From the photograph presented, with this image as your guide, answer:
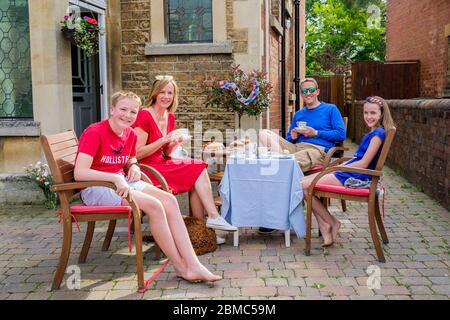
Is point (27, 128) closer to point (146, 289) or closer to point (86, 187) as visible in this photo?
point (86, 187)

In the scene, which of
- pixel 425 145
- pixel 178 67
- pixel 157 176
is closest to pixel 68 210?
pixel 157 176

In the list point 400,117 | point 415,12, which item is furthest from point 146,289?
point 415,12

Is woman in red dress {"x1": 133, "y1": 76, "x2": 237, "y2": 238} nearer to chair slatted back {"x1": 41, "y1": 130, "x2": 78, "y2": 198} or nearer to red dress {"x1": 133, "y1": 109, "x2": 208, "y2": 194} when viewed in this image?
red dress {"x1": 133, "y1": 109, "x2": 208, "y2": 194}

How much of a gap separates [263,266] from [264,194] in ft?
2.89

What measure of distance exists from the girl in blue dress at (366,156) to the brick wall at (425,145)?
2164 mm

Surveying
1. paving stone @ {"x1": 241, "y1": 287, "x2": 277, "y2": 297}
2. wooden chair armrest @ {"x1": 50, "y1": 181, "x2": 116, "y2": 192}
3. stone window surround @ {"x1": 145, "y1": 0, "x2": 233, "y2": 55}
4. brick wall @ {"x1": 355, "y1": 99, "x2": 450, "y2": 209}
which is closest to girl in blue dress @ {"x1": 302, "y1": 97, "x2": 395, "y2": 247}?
paving stone @ {"x1": 241, "y1": 287, "x2": 277, "y2": 297}

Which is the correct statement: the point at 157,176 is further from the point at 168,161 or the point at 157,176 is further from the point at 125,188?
the point at 125,188

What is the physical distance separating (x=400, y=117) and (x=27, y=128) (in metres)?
6.23

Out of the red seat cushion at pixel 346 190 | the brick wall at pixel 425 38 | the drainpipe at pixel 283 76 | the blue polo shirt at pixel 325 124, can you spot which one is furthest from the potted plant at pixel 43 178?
the brick wall at pixel 425 38

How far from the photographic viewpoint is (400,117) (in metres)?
9.86

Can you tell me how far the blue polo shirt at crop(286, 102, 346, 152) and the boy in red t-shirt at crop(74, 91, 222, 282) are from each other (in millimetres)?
2417

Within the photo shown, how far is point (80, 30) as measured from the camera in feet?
23.5

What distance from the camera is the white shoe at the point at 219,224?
5.20 metres

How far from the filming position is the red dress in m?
5.35
